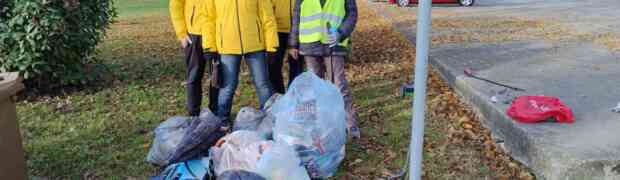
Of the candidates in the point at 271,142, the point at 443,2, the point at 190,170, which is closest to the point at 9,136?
the point at 190,170

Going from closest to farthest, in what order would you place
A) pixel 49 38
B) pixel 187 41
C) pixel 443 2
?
pixel 187 41 < pixel 49 38 < pixel 443 2

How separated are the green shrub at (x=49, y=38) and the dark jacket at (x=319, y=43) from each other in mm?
2764

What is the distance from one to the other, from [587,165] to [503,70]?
3.14 metres

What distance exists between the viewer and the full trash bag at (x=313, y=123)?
12.5 feet

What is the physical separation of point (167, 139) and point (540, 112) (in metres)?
2.70

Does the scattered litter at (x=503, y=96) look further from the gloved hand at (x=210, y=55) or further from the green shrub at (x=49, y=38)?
the green shrub at (x=49, y=38)

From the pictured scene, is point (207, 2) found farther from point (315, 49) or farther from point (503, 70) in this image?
point (503, 70)

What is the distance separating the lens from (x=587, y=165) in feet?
11.3

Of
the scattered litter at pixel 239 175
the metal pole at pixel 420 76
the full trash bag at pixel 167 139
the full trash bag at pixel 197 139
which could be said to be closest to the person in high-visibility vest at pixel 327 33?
the full trash bag at pixel 197 139

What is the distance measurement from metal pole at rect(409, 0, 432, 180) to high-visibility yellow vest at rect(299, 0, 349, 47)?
5.51ft

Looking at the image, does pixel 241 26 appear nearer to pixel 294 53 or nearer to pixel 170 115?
pixel 294 53

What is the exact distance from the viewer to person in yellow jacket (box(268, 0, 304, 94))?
4.90m

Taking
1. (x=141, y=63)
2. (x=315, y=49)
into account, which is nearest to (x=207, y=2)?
(x=315, y=49)

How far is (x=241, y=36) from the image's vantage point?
4.35 metres
